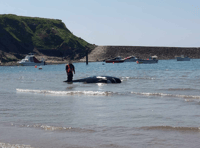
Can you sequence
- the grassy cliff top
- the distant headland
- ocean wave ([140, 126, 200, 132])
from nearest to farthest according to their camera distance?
ocean wave ([140, 126, 200, 132]) → the distant headland → the grassy cliff top

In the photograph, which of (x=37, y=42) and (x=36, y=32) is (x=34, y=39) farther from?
(x=36, y=32)

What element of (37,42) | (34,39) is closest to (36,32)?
(34,39)

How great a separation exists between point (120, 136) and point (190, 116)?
322 cm

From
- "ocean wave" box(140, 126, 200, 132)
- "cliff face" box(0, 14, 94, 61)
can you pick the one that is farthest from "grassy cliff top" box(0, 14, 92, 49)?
"ocean wave" box(140, 126, 200, 132)

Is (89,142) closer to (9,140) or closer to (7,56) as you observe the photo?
(9,140)

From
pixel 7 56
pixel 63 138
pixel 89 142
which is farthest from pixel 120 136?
pixel 7 56

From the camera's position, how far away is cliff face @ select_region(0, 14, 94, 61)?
14412 centimetres

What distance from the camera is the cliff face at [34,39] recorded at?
473 feet

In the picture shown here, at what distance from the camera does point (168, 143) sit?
245 inches

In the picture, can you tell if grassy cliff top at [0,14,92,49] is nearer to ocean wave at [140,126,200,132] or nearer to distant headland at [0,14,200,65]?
distant headland at [0,14,200,65]

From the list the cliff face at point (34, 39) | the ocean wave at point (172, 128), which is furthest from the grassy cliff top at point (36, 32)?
the ocean wave at point (172, 128)

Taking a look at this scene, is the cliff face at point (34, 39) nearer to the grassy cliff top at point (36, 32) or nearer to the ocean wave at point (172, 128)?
the grassy cliff top at point (36, 32)

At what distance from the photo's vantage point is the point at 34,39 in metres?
164

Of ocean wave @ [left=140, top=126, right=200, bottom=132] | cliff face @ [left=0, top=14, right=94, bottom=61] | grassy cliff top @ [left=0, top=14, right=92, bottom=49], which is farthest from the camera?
grassy cliff top @ [left=0, top=14, right=92, bottom=49]
